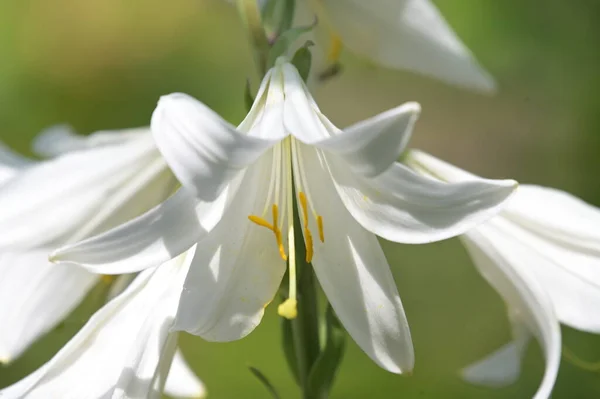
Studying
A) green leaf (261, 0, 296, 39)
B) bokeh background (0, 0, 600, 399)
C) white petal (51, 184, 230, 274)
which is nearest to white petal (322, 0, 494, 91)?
green leaf (261, 0, 296, 39)

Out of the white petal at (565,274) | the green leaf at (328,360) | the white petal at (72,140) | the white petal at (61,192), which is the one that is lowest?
Answer: the green leaf at (328,360)

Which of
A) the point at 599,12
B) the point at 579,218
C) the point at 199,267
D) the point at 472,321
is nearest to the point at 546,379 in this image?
the point at 579,218

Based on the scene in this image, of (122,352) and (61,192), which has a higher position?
(61,192)

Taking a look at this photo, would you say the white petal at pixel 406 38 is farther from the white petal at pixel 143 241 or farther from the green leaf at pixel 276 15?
the white petal at pixel 143 241

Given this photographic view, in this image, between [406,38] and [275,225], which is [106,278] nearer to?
[275,225]

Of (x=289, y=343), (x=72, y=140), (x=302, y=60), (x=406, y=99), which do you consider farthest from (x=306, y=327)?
(x=406, y=99)

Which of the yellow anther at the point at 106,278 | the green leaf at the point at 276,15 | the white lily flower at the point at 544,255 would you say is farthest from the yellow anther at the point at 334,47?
the yellow anther at the point at 106,278
